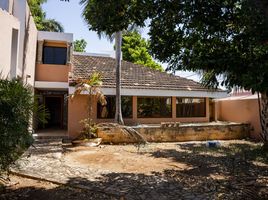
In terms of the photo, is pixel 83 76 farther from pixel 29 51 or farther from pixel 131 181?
pixel 131 181

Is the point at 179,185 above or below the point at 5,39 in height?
below

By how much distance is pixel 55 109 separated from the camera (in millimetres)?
23984

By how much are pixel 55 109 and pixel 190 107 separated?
10855mm

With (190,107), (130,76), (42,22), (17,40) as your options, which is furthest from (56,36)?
(42,22)

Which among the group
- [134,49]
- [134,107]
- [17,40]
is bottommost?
[134,107]

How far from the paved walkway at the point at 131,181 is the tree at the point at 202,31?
2.82m

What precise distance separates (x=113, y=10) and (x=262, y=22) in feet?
12.3

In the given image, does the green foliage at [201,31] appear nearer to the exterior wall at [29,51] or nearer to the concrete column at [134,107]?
the exterior wall at [29,51]

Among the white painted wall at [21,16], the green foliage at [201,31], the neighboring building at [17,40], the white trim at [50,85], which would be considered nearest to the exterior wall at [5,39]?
the neighboring building at [17,40]

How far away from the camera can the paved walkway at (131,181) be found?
23.7ft

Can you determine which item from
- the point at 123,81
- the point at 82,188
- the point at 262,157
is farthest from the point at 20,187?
the point at 123,81

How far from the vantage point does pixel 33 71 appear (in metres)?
18.1

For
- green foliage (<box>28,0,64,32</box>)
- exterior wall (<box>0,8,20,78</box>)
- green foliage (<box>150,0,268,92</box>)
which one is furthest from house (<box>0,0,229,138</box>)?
green foliage (<box>28,0,64,32</box>)

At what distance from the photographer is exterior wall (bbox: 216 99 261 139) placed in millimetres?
19797
